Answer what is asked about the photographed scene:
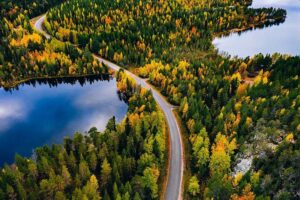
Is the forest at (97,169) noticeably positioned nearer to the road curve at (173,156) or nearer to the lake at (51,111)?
the road curve at (173,156)

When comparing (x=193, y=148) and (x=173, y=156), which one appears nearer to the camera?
(x=193, y=148)

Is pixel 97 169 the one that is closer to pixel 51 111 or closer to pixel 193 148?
pixel 193 148

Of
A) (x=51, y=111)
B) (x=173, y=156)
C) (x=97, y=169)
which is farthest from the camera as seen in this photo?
(x=51, y=111)

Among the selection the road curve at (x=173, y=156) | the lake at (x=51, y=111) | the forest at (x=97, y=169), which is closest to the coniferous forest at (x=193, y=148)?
the forest at (x=97, y=169)

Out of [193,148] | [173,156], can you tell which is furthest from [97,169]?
[193,148]

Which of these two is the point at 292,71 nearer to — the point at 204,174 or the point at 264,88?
the point at 264,88

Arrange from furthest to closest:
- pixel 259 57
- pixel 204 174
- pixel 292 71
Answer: pixel 259 57 → pixel 292 71 → pixel 204 174

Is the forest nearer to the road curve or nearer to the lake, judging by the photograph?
the road curve

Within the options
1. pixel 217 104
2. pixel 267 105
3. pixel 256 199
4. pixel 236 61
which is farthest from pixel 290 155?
pixel 236 61
